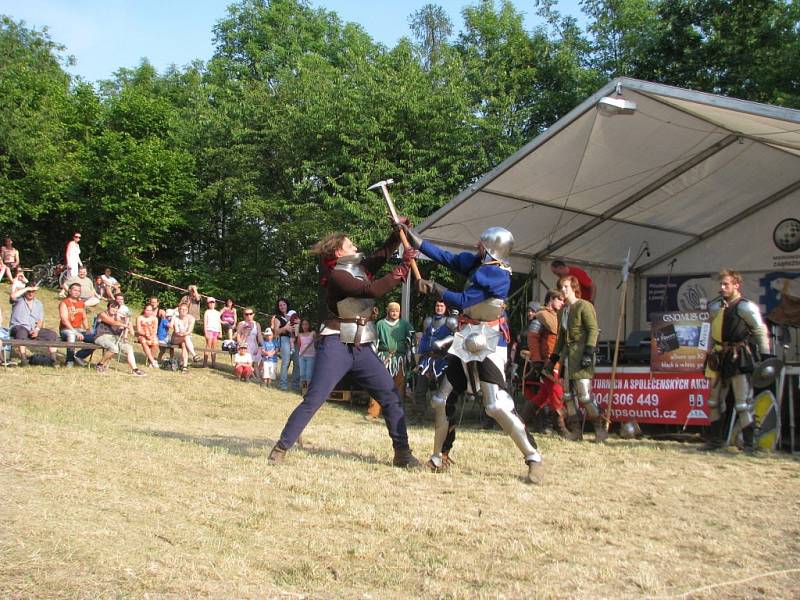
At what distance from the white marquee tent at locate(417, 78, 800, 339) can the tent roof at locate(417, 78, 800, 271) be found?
0.02 metres

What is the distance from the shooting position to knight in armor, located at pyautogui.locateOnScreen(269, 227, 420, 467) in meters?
6.99

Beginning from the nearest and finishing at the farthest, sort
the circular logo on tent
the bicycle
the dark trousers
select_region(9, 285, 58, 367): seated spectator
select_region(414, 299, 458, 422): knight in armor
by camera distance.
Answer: the dark trousers < select_region(414, 299, 458, 422): knight in armor < the circular logo on tent < select_region(9, 285, 58, 367): seated spectator < the bicycle

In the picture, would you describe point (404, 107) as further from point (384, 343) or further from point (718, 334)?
point (718, 334)

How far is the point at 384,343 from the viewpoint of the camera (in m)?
13.9

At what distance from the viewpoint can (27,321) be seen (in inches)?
557

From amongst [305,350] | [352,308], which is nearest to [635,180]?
[305,350]

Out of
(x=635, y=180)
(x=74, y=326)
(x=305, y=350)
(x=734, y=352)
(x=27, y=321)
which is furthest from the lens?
(x=305, y=350)

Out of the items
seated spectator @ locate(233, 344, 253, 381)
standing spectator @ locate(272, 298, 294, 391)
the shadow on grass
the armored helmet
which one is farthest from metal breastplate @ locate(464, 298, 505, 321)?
seated spectator @ locate(233, 344, 253, 381)

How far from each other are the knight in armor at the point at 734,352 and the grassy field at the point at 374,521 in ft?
2.17

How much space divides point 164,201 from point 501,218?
1922 centimetres

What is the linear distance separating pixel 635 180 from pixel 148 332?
9255mm

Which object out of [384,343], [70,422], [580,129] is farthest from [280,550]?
[384,343]

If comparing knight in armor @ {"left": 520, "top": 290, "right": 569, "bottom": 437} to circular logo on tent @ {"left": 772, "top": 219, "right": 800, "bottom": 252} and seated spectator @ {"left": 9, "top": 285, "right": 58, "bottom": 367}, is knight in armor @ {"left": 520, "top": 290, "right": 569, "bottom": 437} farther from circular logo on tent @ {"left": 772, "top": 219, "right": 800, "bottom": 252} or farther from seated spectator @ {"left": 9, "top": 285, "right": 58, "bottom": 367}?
seated spectator @ {"left": 9, "top": 285, "right": 58, "bottom": 367}

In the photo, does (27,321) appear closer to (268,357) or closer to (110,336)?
(110,336)
